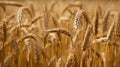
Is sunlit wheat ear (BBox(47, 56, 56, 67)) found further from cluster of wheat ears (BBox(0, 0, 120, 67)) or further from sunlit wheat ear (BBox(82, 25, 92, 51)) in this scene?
sunlit wheat ear (BBox(82, 25, 92, 51))

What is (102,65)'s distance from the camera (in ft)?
9.99

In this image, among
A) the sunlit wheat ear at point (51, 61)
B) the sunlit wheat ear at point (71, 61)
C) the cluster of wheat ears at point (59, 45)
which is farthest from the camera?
the sunlit wheat ear at point (51, 61)

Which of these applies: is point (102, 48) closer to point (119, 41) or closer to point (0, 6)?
point (119, 41)

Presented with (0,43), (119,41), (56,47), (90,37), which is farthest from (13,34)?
(119,41)

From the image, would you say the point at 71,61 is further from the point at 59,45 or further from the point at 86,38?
the point at 59,45

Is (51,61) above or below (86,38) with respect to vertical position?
below

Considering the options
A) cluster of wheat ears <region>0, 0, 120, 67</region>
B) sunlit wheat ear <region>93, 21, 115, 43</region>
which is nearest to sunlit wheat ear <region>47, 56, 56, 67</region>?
cluster of wheat ears <region>0, 0, 120, 67</region>

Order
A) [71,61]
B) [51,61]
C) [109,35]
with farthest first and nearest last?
[51,61], [109,35], [71,61]

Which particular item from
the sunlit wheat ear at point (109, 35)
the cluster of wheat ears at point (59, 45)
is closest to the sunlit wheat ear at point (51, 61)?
the cluster of wheat ears at point (59, 45)

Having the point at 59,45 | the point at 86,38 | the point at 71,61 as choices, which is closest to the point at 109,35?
the point at 86,38

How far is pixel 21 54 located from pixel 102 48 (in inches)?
22.3

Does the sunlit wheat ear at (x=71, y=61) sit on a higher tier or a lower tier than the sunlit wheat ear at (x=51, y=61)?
higher

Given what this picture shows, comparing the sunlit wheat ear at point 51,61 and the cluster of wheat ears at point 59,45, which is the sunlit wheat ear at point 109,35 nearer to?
the cluster of wheat ears at point 59,45

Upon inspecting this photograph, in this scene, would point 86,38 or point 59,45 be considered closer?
point 86,38
